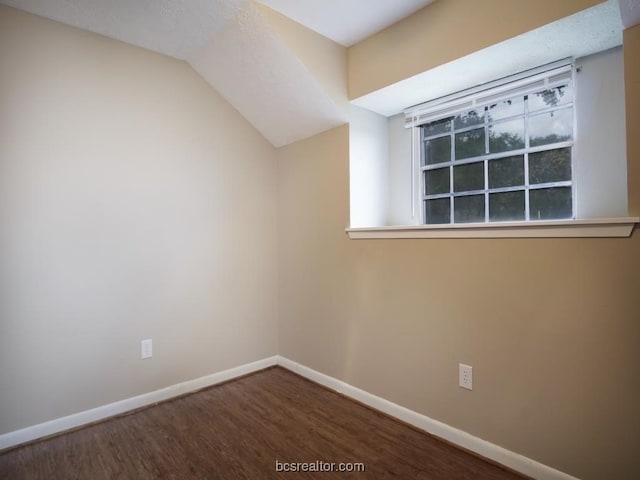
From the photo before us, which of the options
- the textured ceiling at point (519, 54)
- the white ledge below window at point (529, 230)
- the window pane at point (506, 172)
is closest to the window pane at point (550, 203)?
the window pane at point (506, 172)

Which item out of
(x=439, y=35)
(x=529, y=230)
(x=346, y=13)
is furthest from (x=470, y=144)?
(x=346, y=13)

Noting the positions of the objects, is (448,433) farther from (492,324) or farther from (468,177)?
(468,177)

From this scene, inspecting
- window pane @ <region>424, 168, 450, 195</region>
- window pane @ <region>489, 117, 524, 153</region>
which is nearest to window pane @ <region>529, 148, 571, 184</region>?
window pane @ <region>489, 117, 524, 153</region>

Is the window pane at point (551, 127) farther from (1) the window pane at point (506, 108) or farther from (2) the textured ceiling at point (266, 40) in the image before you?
(2) the textured ceiling at point (266, 40)

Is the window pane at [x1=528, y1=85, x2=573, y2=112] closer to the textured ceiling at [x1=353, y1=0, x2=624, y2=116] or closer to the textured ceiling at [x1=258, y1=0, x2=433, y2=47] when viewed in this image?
the textured ceiling at [x1=353, y1=0, x2=624, y2=116]

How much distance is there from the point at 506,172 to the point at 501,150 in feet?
0.45

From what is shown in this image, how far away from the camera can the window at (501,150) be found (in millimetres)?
1793

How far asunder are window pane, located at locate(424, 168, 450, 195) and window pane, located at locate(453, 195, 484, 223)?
0.13m

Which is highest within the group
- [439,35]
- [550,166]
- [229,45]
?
[229,45]

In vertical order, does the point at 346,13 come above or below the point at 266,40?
above

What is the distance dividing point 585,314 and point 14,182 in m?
2.85

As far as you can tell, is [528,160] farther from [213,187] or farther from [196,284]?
[196,284]

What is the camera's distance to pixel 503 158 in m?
2.00

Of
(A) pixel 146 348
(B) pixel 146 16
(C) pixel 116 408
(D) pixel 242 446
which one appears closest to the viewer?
(D) pixel 242 446
